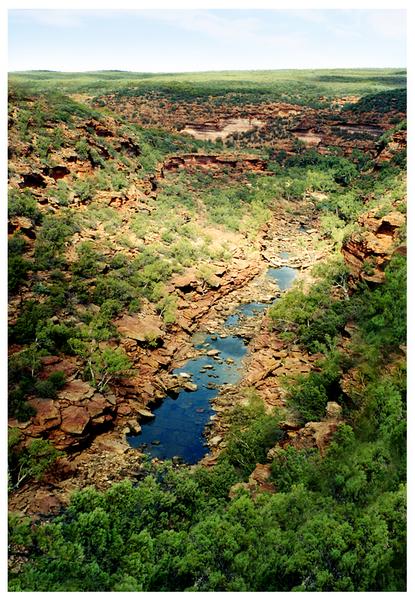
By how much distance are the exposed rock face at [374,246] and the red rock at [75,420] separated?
47.6ft

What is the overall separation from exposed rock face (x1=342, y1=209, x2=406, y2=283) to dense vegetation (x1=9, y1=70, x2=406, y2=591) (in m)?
0.69

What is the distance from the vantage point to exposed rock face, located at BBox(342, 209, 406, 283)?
76.3ft

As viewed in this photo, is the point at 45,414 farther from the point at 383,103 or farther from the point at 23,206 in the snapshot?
the point at 383,103

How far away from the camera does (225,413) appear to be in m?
20.1

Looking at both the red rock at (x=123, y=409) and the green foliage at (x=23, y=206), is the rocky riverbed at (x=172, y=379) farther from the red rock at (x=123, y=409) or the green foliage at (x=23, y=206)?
the green foliage at (x=23, y=206)

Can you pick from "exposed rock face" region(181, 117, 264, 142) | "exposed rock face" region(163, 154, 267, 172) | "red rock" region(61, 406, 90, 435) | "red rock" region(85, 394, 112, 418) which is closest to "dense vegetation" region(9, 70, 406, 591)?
"red rock" region(85, 394, 112, 418)

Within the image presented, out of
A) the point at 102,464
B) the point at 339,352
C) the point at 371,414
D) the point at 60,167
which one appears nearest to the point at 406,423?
the point at 371,414

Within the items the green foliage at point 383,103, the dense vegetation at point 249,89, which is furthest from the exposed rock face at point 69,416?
the dense vegetation at point 249,89

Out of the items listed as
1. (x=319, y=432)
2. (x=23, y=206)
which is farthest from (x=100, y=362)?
(x=23, y=206)

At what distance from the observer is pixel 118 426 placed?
1917cm

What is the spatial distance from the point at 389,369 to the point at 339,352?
4.54 metres

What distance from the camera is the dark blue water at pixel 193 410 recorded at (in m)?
18.6

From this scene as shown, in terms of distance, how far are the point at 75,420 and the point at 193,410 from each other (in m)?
5.61
